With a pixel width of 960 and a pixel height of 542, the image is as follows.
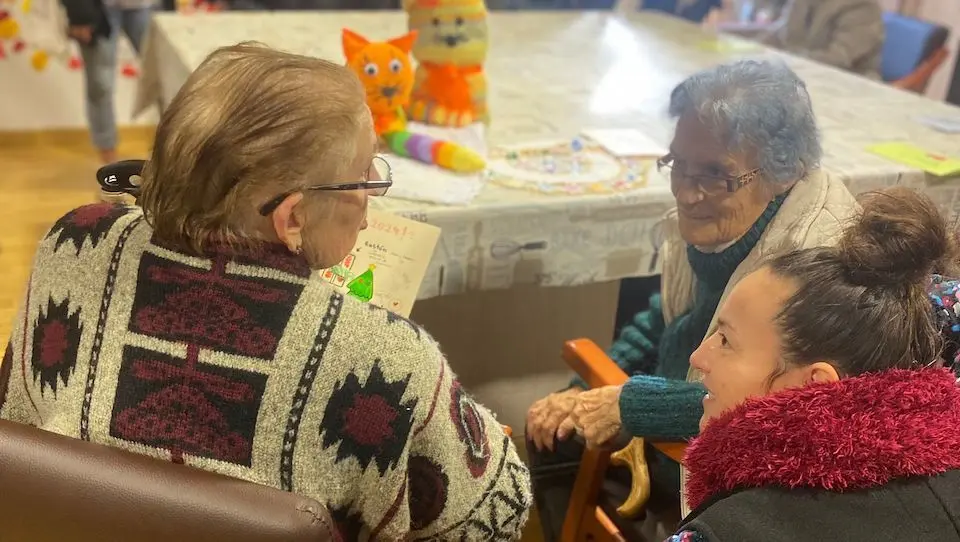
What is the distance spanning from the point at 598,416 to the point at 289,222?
60cm

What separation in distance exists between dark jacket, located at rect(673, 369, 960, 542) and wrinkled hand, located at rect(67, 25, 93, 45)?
303 centimetres

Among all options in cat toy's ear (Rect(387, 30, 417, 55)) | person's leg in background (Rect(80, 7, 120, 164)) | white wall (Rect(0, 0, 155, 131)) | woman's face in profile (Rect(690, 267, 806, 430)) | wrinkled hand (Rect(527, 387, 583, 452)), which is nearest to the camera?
woman's face in profile (Rect(690, 267, 806, 430))

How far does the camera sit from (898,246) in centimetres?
81

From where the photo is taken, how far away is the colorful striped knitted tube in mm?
1534

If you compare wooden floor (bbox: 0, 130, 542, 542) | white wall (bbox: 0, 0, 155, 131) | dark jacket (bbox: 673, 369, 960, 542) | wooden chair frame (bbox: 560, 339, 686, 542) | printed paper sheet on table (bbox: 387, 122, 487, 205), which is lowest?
wooden floor (bbox: 0, 130, 542, 542)

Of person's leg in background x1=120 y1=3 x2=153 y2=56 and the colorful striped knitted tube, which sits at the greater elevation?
the colorful striped knitted tube

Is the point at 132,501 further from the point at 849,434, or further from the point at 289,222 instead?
the point at 849,434

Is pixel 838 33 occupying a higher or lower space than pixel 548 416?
higher

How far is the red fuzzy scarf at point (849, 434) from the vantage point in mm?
712

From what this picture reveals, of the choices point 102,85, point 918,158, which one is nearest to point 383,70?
point 918,158

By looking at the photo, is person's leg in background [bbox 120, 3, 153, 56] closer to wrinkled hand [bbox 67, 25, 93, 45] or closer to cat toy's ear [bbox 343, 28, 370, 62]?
wrinkled hand [bbox 67, 25, 93, 45]

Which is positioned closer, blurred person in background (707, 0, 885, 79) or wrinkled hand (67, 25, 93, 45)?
wrinkled hand (67, 25, 93, 45)

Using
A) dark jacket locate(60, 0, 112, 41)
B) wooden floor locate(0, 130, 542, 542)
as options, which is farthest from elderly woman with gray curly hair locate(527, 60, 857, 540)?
dark jacket locate(60, 0, 112, 41)

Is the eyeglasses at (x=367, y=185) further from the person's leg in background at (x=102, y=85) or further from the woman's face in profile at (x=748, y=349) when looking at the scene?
the person's leg in background at (x=102, y=85)
